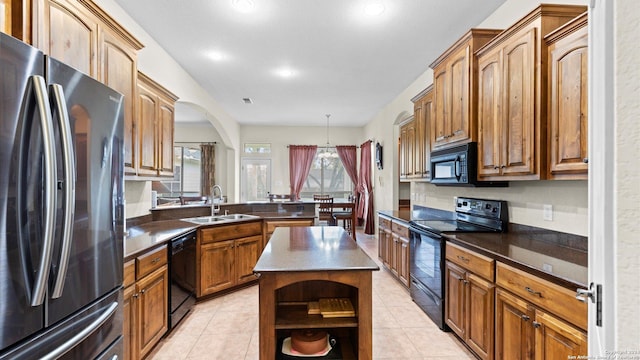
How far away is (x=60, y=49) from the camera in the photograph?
1512 millimetres

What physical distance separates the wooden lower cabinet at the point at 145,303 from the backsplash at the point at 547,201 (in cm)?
291

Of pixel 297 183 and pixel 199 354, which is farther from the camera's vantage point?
pixel 297 183

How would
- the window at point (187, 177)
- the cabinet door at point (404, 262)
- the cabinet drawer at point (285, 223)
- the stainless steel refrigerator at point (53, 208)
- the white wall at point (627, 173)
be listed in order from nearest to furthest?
the white wall at point (627, 173)
the stainless steel refrigerator at point (53, 208)
the cabinet door at point (404, 262)
the cabinet drawer at point (285, 223)
the window at point (187, 177)

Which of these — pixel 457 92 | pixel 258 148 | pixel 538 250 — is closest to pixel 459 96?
pixel 457 92

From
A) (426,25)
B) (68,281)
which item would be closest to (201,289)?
(68,281)

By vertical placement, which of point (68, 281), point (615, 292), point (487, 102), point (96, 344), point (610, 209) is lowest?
point (96, 344)

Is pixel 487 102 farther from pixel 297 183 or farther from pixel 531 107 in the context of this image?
pixel 297 183

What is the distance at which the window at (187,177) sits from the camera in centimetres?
782

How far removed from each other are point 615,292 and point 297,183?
723 centimetres

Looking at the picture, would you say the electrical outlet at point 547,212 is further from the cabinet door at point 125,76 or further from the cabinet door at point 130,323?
the cabinet door at point 125,76

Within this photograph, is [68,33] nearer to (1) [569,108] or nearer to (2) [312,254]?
(2) [312,254]

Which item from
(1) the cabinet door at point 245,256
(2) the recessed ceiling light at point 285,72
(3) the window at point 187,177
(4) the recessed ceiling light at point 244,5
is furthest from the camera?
(3) the window at point 187,177

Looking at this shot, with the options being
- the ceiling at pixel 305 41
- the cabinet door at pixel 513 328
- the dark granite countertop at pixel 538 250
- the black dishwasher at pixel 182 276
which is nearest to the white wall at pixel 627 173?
the dark granite countertop at pixel 538 250

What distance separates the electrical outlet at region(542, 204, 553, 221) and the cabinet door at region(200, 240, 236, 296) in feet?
9.93
